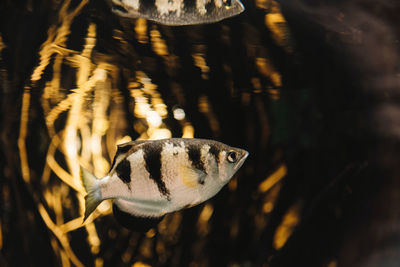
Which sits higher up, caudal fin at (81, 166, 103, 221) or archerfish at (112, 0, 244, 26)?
archerfish at (112, 0, 244, 26)

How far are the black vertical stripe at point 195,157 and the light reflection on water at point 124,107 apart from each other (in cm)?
24

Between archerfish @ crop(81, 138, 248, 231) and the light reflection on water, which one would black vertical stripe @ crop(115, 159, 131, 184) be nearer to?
archerfish @ crop(81, 138, 248, 231)

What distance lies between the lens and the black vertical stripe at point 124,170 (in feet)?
2.75

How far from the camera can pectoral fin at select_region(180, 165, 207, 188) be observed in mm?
836

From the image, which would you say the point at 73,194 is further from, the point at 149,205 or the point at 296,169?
the point at 296,169

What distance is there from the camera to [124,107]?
3.89 feet

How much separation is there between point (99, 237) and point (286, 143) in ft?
2.51

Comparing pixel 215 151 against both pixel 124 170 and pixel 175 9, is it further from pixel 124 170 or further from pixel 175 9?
pixel 175 9

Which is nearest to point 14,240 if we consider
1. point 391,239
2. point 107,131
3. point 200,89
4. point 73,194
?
point 73,194

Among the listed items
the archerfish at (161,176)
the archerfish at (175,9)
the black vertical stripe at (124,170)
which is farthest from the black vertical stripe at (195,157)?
the archerfish at (175,9)

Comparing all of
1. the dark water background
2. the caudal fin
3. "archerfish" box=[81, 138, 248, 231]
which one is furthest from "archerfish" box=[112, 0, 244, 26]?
the caudal fin

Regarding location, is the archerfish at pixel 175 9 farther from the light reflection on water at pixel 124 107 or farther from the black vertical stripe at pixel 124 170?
the black vertical stripe at pixel 124 170

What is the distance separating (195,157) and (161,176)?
0.10m

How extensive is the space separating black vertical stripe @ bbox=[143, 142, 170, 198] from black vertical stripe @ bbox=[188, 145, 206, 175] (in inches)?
3.1
